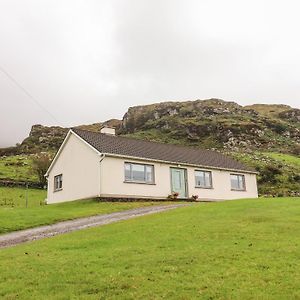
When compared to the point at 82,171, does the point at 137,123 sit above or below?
above

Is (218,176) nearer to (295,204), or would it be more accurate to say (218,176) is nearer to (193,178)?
(193,178)

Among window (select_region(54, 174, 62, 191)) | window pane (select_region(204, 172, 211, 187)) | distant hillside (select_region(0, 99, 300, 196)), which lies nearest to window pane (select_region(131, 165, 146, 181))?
window pane (select_region(204, 172, 211, 187))

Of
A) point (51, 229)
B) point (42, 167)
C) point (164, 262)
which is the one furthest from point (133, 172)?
point (42, 167)

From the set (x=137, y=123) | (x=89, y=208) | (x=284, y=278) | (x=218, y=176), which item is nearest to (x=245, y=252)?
(x=284, y=278)

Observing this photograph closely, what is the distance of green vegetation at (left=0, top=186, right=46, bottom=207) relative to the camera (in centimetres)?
4302

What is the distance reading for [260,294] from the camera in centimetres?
987

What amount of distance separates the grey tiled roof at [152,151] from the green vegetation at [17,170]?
83.7 ft

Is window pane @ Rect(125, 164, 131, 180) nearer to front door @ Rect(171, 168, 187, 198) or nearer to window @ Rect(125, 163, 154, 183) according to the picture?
window @ Rect(125, 163, 154, 183)

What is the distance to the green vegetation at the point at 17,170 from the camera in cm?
6462

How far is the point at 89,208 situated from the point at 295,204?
14.6m

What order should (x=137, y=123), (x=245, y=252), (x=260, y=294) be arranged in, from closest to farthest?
(x=260, y=294)
(x=245, y=252)
(x=137, y=123)

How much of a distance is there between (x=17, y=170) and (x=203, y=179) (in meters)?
40.8

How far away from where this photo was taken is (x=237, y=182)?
46.6 metres

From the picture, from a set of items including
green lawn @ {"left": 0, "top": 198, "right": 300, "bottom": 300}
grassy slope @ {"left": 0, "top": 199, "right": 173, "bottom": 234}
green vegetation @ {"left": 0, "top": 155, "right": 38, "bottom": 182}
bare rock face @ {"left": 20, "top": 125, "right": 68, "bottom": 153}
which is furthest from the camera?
bare rock face @ {"left": 20, "top": 125, "right": 68, "bottom": 153}
